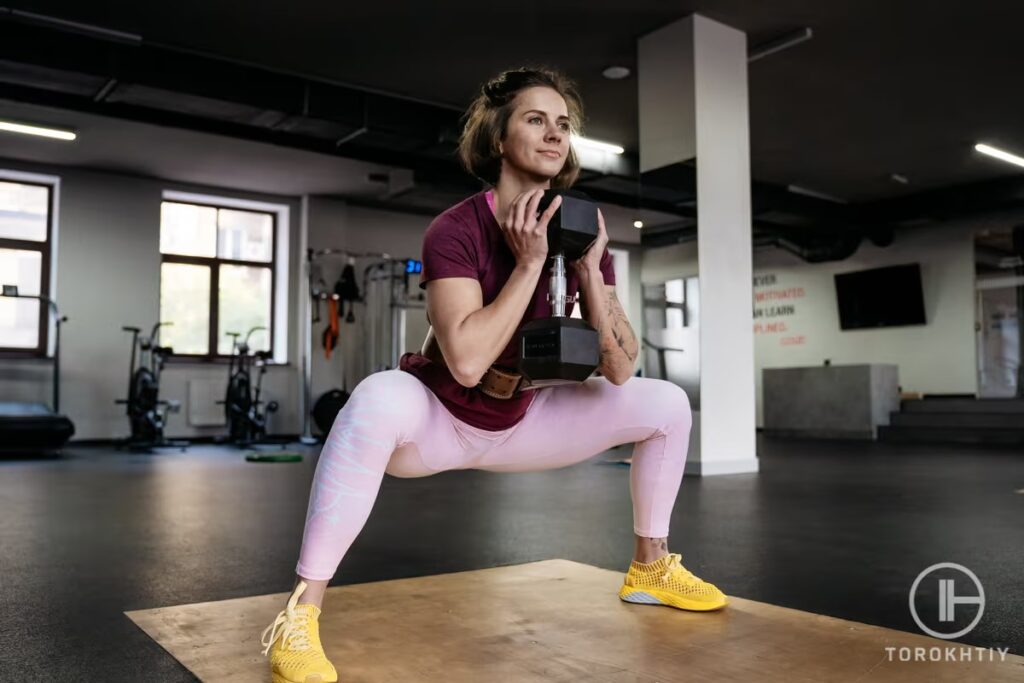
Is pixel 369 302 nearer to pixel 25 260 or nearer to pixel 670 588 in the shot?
pixel 25 260

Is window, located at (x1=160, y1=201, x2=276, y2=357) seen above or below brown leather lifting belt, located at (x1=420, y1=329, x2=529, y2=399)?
above

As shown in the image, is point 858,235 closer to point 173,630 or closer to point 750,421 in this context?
Answer: point 750,421

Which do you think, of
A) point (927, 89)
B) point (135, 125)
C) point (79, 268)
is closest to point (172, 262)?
point (79, 268)

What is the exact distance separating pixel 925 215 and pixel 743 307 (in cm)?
599

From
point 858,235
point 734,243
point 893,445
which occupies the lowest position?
point 893,445

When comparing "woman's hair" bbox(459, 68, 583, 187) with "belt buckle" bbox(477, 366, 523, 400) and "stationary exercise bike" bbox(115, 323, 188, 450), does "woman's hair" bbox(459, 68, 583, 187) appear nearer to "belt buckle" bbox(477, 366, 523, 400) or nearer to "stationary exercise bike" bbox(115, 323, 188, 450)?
"belt buckle" bbox(477, 366, 523, 400)

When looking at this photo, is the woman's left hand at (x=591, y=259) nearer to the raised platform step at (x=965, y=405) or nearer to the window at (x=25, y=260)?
the window at (x=25, y=260)

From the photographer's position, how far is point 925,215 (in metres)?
9.91

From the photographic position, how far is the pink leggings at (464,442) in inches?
53.0

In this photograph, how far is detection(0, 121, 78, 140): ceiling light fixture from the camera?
6934 mm

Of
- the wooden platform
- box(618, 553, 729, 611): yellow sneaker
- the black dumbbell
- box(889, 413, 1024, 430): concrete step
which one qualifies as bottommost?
the wooden platform
